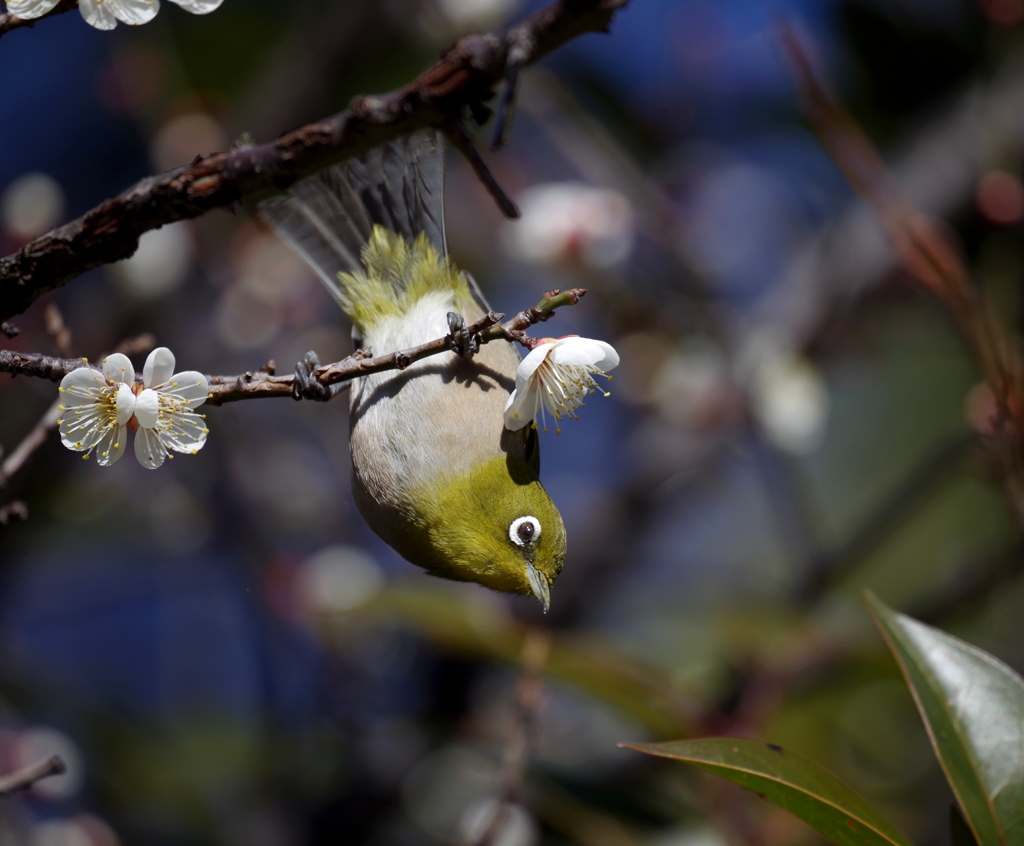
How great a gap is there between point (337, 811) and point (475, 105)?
261 cm

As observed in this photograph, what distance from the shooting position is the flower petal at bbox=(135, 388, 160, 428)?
119 cm

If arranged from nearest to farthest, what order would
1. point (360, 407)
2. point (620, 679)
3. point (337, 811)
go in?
point (360, 407) → point (620, 679) → point (337, 811)

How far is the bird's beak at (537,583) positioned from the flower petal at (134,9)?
3.38 feet

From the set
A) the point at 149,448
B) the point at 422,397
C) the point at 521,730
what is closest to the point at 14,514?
the point at 149,448

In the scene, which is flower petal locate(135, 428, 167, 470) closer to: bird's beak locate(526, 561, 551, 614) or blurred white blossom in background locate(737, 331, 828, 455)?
bird's beak locate(526, 561, 551, 614)

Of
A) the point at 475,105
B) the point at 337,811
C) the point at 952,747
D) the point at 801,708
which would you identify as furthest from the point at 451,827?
the point at 475,105

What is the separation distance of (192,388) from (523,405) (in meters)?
0.47

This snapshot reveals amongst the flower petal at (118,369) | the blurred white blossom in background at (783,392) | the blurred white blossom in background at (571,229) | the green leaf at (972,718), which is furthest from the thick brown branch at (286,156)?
the blurred white blossom in background at (783,392)

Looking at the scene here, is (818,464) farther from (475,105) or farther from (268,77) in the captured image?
(475,105)

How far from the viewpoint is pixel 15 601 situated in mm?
3654

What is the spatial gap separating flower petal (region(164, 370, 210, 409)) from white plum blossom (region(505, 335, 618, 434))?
41 centimetres

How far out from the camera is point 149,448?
127cm

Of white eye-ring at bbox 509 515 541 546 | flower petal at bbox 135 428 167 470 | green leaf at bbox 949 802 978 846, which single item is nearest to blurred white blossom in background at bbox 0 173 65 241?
flower petal at bbox 135 428 167 470

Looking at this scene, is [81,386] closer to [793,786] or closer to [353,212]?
[353,212]
